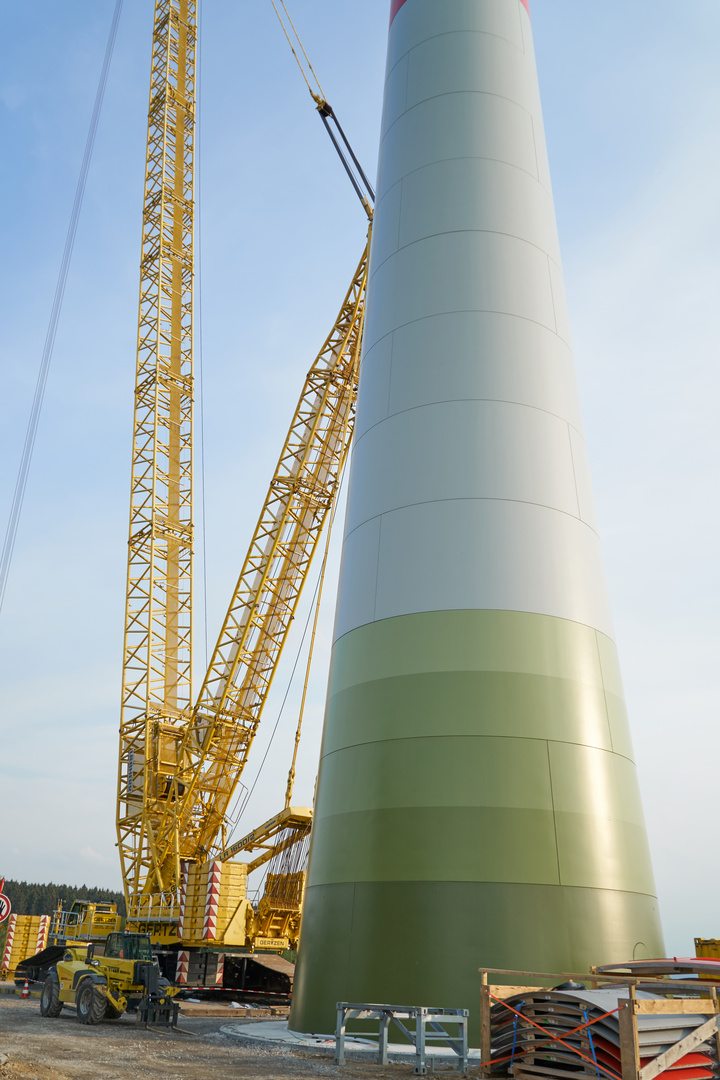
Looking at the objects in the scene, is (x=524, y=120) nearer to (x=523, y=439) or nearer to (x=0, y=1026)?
(x=523, y=439)

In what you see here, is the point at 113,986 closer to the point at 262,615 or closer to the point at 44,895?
the point at 262,615

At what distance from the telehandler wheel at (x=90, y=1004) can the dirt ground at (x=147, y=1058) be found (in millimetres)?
533

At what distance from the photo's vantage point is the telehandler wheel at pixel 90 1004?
18.3m

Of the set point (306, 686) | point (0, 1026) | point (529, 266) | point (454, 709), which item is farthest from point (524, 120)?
point (306, 686)

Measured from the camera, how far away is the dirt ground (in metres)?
9.74

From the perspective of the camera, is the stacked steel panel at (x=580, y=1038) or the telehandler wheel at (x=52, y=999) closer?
the stacked steel panel at (x=580, y=1038)

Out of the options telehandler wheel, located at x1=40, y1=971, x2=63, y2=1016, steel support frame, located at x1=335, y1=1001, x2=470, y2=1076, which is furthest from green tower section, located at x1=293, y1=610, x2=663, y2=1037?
telehandler wheel, located at x1=40, y1=971, x2=63, y2=1016

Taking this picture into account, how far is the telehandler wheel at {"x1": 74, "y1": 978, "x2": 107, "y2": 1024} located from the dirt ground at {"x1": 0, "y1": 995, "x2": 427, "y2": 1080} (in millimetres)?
533

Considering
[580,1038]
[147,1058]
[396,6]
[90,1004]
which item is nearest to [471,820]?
[580,1038]

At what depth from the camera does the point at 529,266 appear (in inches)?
665

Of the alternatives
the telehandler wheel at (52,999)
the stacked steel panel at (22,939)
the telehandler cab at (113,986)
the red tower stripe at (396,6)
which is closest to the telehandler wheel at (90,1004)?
the telehandler cab at (113,986)

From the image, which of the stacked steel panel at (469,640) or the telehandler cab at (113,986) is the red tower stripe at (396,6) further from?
the telehandler cab at (113,986)

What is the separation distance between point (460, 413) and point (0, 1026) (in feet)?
51.9

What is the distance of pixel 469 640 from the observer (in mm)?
13188
